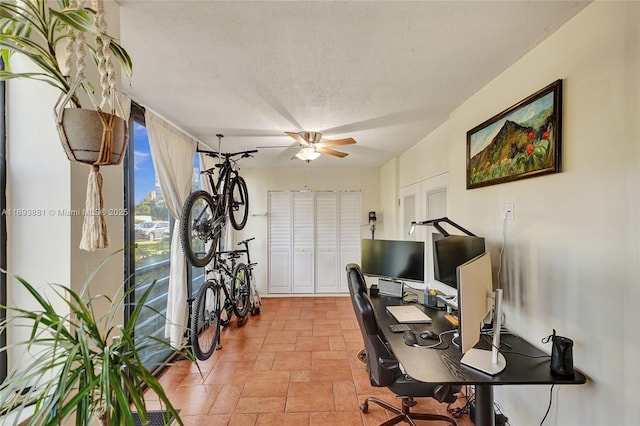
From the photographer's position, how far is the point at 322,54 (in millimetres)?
1583

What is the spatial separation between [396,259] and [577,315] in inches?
56.3

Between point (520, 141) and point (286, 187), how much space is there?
3.95 metres

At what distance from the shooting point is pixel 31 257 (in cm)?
109

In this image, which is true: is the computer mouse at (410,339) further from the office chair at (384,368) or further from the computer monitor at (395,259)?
the computer monitor at (395,259)

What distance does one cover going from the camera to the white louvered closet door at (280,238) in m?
5.07

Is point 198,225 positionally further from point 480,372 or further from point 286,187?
point 480,372

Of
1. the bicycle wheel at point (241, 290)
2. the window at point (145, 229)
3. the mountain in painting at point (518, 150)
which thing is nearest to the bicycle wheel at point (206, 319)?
Result: the window at point (145, 229)

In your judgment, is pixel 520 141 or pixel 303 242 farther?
pixel 303 242

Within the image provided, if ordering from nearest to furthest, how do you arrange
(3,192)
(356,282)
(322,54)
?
(3,192) → (322,54) → (356,282)

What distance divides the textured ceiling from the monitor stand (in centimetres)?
139

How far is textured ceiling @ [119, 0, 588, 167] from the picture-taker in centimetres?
127

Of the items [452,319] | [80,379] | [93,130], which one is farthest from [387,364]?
[93,130]

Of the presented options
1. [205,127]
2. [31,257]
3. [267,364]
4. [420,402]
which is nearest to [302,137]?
[205,127]

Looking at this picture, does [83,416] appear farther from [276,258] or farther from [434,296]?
[276,258]
